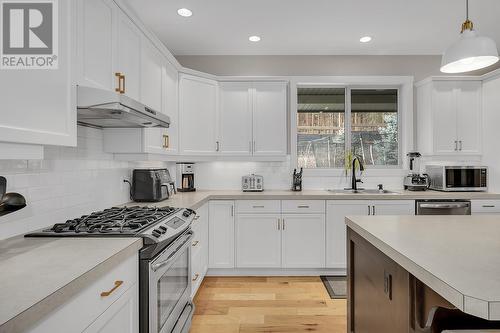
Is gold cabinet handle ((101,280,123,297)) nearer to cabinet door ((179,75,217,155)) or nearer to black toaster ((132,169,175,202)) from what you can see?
black toaster ((132,169,175,202))

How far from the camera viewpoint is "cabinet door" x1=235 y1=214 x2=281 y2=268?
3.32 meters

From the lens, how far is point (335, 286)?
10.1ft

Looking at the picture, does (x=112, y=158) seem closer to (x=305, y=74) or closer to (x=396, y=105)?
(x=305, y=74)

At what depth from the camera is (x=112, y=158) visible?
2461mm

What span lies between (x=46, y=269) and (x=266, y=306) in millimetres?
2077

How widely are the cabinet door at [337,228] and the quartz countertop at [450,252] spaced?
1.45 m

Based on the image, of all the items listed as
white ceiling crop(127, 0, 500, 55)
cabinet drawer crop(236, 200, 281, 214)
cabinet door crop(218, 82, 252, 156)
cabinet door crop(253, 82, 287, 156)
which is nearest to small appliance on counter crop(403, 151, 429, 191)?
white ceiling crop(127, 0, 500, 55)

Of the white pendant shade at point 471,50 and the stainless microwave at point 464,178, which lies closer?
the white pendant shade at point 471,50

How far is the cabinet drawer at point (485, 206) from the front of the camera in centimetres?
325

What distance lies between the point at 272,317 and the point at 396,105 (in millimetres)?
3155

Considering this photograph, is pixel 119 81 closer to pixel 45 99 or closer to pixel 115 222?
pixel 45 99

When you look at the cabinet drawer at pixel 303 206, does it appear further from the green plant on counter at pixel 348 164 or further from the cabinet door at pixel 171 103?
the cabinet door at pixel 171 103

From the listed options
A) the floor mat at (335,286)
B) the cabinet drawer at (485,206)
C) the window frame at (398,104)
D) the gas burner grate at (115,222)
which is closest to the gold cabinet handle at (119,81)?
the gas burner grate at (115,222)

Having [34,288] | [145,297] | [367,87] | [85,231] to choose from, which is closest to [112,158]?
[85,231]
